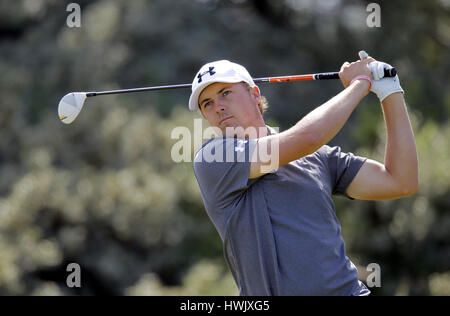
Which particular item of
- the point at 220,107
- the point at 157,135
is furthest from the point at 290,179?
the point at 157,135

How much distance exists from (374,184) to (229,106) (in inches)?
23.7

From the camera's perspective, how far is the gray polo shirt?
188 cm

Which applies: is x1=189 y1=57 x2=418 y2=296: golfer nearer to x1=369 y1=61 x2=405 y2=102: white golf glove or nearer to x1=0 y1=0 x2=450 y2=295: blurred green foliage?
x1=369 y1=61 x2=405 y2=102: white golf glove

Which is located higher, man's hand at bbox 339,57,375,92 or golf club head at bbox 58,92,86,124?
golf club head at bbox 58,92,86,124

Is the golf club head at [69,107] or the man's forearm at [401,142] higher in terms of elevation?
the golf club head at [69,107]

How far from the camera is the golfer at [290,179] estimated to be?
74.7 inches

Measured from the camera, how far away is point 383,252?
563cm

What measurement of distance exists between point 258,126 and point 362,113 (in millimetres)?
4942

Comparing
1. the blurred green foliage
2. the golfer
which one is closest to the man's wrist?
the golfer

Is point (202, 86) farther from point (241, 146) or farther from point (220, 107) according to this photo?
point (241, 146)

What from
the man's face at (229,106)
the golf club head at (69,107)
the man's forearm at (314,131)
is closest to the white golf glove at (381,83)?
the man's forearm at (314,131)

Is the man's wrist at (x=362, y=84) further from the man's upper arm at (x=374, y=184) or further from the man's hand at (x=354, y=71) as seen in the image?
the man's upper arm at (x=374, y=184)

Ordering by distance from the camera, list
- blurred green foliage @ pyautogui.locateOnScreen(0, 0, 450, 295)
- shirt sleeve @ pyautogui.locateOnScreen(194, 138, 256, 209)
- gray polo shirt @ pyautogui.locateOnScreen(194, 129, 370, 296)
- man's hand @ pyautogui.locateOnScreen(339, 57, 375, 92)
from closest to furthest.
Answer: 1. gray polo shirt @ pyautogui.locateOnScreen(194, 129, 370, 296)
2. shirt sleeve @ pyautogui.locateOnScreen(194, 138, 256, 209)
3. man's hand @ pyautogui.locateOnScreen(339, 57, 375, 92)
4. blurred green foliage @ pyautogui.locateOnScreen(0, 0, 450, 295)
